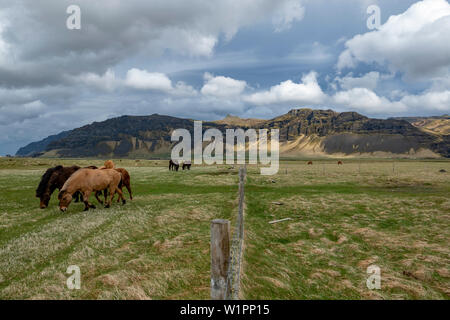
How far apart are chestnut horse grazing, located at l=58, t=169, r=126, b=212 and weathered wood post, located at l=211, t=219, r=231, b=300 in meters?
13.6

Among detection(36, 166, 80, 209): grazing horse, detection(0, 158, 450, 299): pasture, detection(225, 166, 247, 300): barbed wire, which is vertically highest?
detection(36, 166, 80, 209): grazing horse

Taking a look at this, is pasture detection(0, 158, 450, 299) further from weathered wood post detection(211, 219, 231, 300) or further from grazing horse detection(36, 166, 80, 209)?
weathered wood post detection(211, 219, 231, 300)

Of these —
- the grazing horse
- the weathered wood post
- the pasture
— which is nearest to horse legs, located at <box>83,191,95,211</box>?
the pasture

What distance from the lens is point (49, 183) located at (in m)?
17.9

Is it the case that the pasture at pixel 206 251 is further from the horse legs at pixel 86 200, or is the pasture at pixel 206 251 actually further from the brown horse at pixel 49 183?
the brown horse at pixel 49 183

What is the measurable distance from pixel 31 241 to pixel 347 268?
12.8 metres

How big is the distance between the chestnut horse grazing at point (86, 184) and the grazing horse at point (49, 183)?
3.22 m

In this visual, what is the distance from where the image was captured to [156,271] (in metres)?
7.94

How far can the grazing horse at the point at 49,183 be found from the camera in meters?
17.3

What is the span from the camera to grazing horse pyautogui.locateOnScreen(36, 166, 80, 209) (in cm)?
1728

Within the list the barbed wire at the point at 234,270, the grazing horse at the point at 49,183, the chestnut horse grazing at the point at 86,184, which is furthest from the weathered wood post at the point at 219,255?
the grazing horse at the point at 49,183
